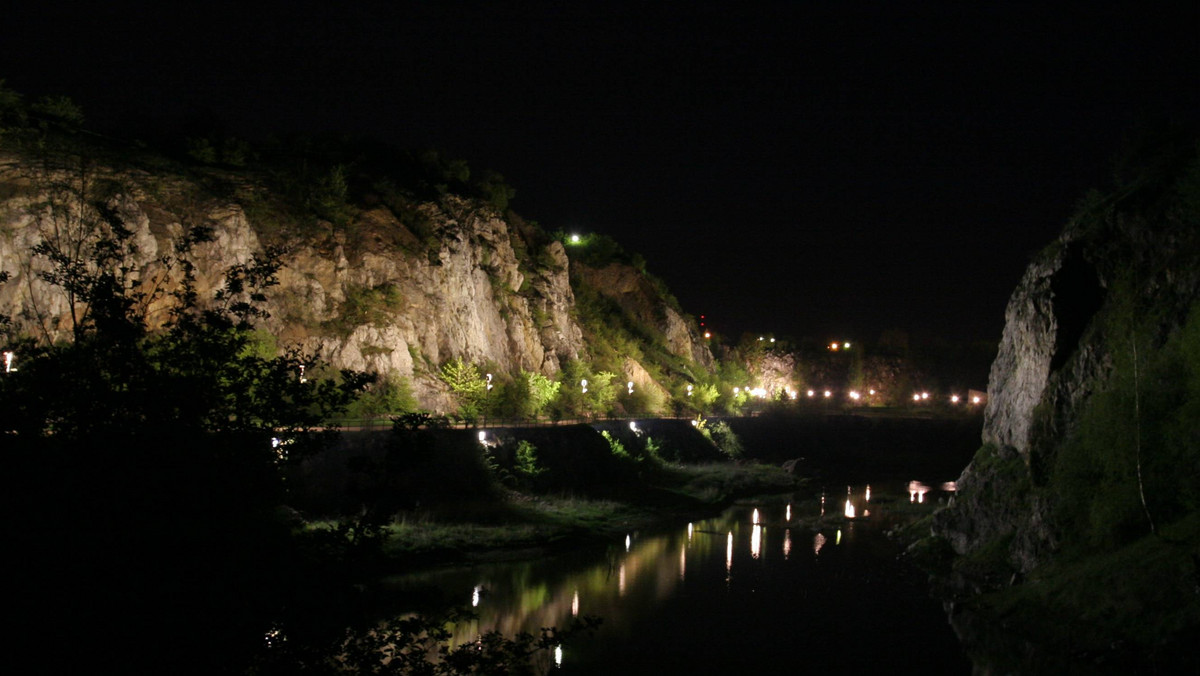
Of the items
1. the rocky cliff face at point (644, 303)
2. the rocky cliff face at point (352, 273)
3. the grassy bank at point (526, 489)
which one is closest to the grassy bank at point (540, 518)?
the grassy bank at point (526, 489)

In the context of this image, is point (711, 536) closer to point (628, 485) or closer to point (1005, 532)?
point (628, 485)

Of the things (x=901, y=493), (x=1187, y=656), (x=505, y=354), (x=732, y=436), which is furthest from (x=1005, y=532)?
(x=732, y=436)

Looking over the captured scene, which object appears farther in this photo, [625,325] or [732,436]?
[625,325]

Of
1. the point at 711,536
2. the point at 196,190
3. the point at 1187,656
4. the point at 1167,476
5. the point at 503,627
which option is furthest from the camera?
the point at 196,190

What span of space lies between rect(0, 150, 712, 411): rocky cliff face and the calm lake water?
16.4 meters

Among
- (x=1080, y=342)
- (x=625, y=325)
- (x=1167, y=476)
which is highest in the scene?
(x=625, y=325)

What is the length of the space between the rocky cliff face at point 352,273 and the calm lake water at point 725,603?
16.4 m

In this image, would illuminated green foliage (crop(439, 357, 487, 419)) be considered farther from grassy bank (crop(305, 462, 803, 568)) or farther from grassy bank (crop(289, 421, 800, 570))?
grassy bank (crop(305, 462, 803, 568))

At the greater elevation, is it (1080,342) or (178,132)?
(178,132)

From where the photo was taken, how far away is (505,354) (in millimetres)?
68938

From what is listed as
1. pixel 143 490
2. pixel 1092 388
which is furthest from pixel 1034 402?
pixel 143 490

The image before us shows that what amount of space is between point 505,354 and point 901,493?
35.3 m

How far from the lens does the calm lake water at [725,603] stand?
21.9 meters

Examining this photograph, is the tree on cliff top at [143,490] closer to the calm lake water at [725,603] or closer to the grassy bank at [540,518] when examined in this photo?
the calm lake water at [725,603]
